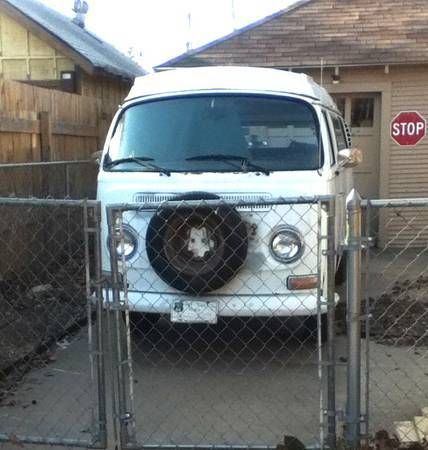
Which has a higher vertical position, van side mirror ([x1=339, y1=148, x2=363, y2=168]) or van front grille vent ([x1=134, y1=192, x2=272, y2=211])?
van side mirror ([x1=339, y1=148, x2=363, y2=168])

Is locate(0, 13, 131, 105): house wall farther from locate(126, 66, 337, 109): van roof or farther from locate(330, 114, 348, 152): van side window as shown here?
locate(126, 66, 337, 109): van roof

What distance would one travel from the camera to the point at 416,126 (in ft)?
35.3

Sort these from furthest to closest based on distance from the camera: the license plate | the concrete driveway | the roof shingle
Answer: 1. the roof shingle
2. the license plate
3. the concrete driveway

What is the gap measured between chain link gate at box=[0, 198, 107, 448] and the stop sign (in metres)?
5.19

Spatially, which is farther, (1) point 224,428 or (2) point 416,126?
(2) point 416,126

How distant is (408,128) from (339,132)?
3.88 meters

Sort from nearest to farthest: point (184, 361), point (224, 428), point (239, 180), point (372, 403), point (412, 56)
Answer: point (224, 428) → point (372, 403) → point (239, 180) → point (184, 361) → point (412, 56)

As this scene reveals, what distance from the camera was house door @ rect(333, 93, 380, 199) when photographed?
1115 cm

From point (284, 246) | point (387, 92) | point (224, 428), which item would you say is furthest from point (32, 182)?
point (387, 92)

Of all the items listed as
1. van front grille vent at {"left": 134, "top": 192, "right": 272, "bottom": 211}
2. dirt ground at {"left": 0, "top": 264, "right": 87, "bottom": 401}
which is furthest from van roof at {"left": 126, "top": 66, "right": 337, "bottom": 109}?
dirt ground at {"left": 0, "top": 264, "right": 87, "bottom": 401}

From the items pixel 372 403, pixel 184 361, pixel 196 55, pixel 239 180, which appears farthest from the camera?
pixel 196 55

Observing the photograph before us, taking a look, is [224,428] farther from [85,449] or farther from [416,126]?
[416,126]

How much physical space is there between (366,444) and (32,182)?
236 inches

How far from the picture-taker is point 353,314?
3.52 m
